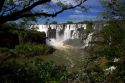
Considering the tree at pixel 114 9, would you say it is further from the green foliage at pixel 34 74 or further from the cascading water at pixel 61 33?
the cascading water at pixel 61 33

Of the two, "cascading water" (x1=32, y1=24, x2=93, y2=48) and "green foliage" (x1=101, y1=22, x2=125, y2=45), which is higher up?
"green foliage" (x1=101, y1=22, x2=125, y2=45)

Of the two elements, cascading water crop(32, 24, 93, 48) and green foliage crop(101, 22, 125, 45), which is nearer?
green foliage crop(101, 22, 125, 45)

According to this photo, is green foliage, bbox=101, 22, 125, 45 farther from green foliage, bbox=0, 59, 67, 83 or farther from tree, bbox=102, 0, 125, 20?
green foliage, bbox=0, 59, 67, 83

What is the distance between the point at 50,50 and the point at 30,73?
29830 millimetres

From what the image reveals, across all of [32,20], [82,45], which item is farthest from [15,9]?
[82,45]

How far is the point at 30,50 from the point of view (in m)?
43.2

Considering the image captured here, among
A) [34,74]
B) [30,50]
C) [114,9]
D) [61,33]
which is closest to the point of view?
[34,74]

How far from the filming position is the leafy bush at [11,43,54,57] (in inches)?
1642

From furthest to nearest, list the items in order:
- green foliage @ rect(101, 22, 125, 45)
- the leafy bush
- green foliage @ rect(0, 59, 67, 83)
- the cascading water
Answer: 1. the cascading water
2. the leafy bush
3. green foliage @ rect(101, 22, 125, 45)
4. green foliage @ rect(0, 59, 67, 83)

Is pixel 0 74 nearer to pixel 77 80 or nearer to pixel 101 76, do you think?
pixel 77 80

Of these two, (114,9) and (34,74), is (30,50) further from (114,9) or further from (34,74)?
(34,74)

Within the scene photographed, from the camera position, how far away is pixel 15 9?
1636cm

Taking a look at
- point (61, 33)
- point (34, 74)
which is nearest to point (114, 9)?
point (34, 74)

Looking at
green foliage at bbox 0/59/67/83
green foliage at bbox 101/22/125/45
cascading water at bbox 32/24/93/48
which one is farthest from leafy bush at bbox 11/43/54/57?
green foliage at bbox 0/59/67/83
